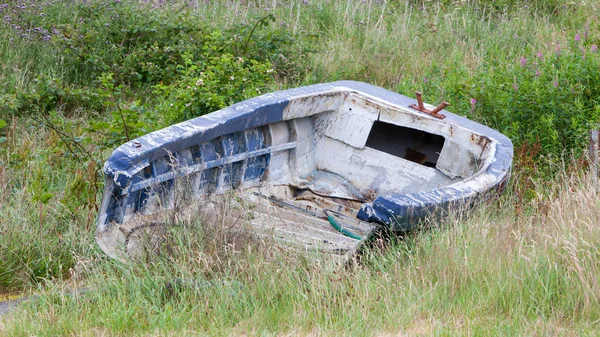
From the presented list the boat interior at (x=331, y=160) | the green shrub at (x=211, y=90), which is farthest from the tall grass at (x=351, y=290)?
the green shrub at (x=211, y=90)

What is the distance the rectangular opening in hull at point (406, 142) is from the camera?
724 cm

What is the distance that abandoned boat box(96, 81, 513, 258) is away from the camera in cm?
506

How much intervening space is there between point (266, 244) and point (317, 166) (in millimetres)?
2320

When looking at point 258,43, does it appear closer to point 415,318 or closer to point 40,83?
point 40,83

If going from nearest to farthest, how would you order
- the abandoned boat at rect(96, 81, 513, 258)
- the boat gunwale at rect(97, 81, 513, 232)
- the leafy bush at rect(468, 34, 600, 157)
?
the boat gunwale at rect(97, 81, 513, 232)
the abandoned boat at rect(96, 81, 513, 258)
the leafy bush at rect(468, 34, 600, 157)

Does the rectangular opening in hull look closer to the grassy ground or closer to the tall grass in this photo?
the grassy ground

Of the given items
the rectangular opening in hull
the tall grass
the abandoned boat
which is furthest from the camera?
the rectangular opening in hull

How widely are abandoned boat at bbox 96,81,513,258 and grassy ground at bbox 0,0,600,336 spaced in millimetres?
291

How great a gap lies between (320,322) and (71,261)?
6.24 ft

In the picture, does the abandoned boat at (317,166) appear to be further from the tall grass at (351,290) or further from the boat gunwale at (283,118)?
the tall grass at (351,290)

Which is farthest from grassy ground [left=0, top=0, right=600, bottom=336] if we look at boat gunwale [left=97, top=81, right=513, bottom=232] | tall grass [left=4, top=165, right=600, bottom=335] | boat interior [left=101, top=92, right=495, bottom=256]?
boat interior [left=101, top=92, right=495, bottom=256]

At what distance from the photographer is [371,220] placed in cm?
495

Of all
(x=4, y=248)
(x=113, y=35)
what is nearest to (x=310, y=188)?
(x=4, y=248)

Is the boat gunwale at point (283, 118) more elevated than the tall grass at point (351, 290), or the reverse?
the boat gunwale at point (283, 118)
